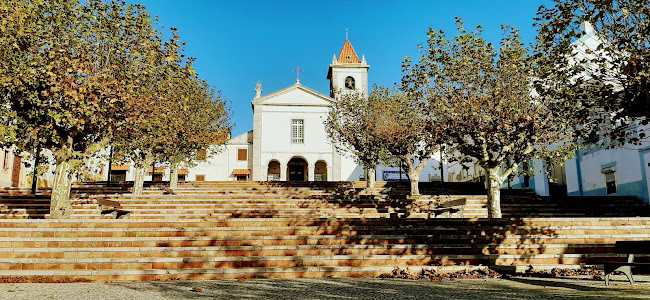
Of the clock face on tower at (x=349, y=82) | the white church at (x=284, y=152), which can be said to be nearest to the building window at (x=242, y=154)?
the white church at (x=284, y=152)

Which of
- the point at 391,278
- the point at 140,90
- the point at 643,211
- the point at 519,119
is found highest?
the point at 140,90

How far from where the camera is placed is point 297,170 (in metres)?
42.4

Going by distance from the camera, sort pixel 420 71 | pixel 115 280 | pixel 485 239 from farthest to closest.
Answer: pixel 420 71
pixel 485 239
pixel 115 280

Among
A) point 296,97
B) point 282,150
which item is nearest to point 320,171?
point 282,150

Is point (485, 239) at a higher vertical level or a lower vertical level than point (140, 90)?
lower

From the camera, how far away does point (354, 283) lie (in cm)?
861

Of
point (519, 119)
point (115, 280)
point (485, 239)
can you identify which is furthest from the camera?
point (519, 119)

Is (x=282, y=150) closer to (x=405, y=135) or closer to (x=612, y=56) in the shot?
(x=405, y=135)

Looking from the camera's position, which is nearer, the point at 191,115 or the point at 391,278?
the point at 391,278

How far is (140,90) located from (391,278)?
9938 millimetres

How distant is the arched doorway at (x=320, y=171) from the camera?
41719 millimetres

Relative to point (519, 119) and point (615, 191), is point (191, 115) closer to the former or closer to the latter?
point (519, 119)

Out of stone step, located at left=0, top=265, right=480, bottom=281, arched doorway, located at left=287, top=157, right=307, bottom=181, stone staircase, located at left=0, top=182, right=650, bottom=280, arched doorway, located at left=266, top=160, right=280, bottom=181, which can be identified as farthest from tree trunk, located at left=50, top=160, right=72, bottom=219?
arched doorway, located at left=287, top=157, right=307, bottom=181

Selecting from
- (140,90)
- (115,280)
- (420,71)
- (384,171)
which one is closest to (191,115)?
(140,90)
